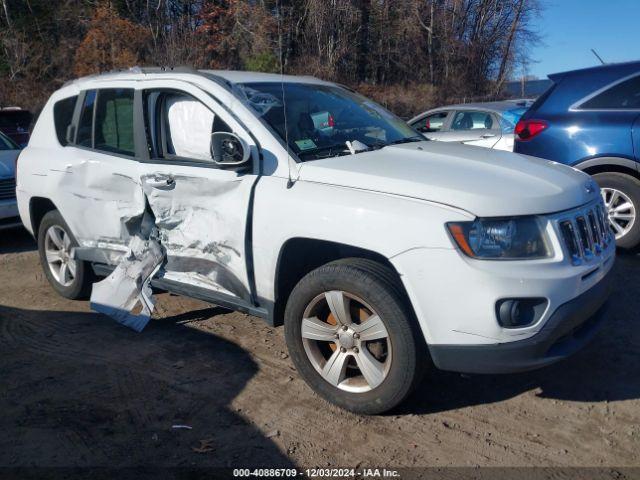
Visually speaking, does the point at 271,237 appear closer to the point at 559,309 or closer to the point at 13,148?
the point at 559,309

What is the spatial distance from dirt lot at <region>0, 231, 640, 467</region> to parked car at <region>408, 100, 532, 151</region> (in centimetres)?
454

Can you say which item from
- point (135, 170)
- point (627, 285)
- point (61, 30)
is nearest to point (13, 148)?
point (135, 170)

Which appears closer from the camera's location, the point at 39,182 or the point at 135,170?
the point at 135,170

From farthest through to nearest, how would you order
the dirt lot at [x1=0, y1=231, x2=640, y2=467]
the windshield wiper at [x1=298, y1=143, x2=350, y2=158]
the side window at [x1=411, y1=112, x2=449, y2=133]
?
the side window at [x1=411, y1=112, x2=449, y2=133]
the windshield wiper at [x1=298, y1=143, x2=350, y2=158]
the dirt lot at [x1=0, y1=231, x2=640, y2=467]

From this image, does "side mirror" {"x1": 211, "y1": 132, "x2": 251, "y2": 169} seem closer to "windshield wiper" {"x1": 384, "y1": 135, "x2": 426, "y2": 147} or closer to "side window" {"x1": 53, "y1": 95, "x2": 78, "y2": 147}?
"windshield wiper" {"x1": 384, "y1": 135, "x2": 426, "y2": 147}

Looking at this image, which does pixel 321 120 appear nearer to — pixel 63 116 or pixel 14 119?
pixel 63 116

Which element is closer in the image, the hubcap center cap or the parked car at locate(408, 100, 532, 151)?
the hubcap center cap

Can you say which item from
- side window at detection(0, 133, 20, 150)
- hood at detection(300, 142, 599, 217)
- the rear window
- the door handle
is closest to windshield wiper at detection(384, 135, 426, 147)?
hood at detection(300, 142, 599, 217)

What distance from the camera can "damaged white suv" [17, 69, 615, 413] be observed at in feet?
9.43

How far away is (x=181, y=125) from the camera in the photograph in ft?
13.6

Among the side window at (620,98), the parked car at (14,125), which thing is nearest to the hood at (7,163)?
the parked car at (14,125)

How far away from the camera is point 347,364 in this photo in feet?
11.1

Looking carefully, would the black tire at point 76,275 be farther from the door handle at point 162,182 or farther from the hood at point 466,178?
the hood at point 466,178

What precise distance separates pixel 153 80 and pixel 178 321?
6.18ft
